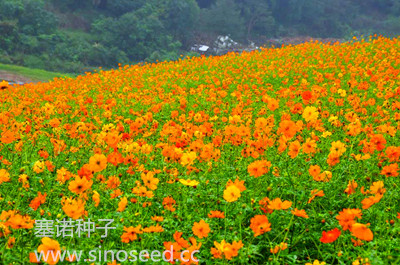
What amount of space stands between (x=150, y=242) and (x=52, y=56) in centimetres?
2932

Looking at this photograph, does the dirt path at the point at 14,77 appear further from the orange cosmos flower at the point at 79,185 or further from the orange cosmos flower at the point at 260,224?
the orange cosmos flower at the point at 260,224

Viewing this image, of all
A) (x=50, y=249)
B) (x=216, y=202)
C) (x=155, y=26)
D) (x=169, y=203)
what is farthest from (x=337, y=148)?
(x=155, y=26)

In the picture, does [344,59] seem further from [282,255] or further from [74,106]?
[282,255]

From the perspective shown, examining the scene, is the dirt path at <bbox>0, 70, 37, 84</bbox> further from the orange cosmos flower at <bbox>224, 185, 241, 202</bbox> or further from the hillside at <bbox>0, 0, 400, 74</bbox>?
the orange cosmos flower at <bbox>224, 185, 241, 202</bbox>

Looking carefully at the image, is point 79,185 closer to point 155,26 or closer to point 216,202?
point 216,202

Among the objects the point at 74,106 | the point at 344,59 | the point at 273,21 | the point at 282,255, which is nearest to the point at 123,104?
the point at 74,106

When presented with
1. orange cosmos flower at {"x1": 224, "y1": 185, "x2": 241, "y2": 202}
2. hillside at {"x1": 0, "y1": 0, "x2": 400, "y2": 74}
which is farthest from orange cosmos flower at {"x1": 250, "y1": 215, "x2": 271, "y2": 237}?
hillside at {"x1": 0, "y1": 0, "x2": 400, "y2": 74}

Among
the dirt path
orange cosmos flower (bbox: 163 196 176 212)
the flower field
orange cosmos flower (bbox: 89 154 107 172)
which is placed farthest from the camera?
the dirt path

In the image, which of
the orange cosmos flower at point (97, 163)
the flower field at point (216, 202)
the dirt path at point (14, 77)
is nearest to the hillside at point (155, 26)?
the dirt path at point (14, 77)

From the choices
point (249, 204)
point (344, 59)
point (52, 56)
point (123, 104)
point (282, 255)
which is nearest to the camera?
point (282, 255)

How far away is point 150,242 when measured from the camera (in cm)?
226

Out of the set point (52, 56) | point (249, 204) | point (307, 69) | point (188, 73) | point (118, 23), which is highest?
point (249, 204)

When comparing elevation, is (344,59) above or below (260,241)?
below

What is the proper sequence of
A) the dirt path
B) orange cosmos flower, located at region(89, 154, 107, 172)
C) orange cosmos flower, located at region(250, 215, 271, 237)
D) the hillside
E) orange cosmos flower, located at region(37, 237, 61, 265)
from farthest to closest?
the hillside
the dirt path
orange cosmos flower, located at region(89, 154, 107, 172)
orange cosmos flower, located at region(250, 215, 271, 237)
orange cosmos flower, located at region(37, 237, 61, 265)
